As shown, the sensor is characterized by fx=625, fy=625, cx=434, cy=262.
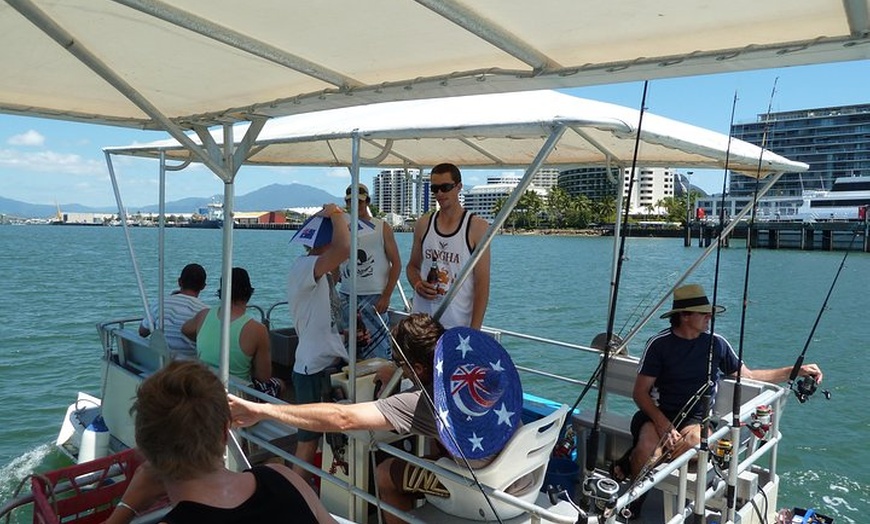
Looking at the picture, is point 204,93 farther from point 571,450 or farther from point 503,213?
point 571,450

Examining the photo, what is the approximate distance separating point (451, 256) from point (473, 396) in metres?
1.43

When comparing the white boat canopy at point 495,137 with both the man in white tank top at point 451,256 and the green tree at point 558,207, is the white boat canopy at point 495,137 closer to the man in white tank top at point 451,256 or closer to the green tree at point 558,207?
the man in white tank top at point 451,256

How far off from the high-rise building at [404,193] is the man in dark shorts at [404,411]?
4.03 m

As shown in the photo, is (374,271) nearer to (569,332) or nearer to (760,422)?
(760,422)

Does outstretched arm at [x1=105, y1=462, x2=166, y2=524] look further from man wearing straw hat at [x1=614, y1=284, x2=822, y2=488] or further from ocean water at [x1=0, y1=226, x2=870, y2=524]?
ocean water at [x1=0, y1=226, x2=870, y2=524]

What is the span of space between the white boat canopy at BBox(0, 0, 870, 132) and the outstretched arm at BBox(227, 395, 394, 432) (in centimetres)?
159

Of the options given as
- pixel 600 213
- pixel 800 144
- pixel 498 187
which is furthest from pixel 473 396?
pixel 600 213

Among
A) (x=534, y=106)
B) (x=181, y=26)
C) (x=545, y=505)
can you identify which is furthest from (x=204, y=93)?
(x=545, y=505)

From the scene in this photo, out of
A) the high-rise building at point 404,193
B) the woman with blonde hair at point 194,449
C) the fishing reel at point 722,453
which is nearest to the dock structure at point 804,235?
the high-rise building at point 404,193

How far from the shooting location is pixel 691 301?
4066mm

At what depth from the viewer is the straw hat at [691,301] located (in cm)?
400

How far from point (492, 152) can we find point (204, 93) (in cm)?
344

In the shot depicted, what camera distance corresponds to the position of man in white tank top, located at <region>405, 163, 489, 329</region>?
13.0ft

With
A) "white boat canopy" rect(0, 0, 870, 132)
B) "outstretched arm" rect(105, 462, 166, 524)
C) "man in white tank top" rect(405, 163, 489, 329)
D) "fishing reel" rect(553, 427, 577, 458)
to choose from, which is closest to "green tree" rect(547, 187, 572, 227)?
"fishing reel" rect(553, 427, 577, 458)
